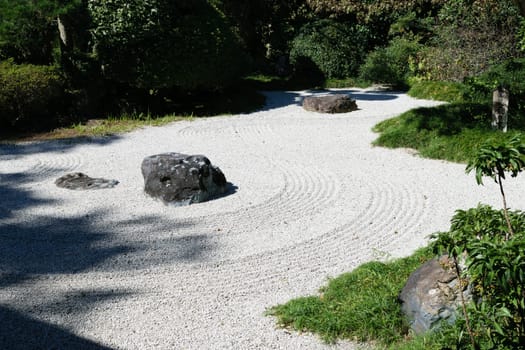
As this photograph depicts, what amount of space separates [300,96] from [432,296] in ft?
39.5

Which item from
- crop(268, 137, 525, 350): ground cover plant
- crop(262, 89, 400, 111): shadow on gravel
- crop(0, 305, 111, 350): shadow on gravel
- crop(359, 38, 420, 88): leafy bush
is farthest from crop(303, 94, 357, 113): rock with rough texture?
crop(0, 305, 111, 350): shadow on gravel

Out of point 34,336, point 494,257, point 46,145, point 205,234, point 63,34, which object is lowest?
point 34,336

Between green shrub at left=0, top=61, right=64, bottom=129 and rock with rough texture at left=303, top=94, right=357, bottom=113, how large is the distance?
5.38m

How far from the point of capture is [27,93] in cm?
1101

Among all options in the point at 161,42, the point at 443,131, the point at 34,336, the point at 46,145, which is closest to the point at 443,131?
the point at 443,131

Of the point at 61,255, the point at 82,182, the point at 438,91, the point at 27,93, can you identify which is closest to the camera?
the point at 61,255

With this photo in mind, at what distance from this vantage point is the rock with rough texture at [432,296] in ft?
11.6

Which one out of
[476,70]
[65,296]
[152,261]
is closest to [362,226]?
[152,261]

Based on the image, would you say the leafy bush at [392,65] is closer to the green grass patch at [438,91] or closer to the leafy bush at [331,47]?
the leafy bush at [331,47]

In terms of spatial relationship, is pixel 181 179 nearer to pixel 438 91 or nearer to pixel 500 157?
pixel 500 157

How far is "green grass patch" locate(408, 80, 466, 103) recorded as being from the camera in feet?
43.5

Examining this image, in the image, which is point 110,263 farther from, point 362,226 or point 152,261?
point 362,226

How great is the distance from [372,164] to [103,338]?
5402 millimetres

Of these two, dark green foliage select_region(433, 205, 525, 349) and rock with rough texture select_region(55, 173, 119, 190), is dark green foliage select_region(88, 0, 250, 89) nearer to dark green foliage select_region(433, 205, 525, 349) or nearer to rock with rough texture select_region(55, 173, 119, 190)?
rock with rough texture select_region(55, 173, 119, 190)
